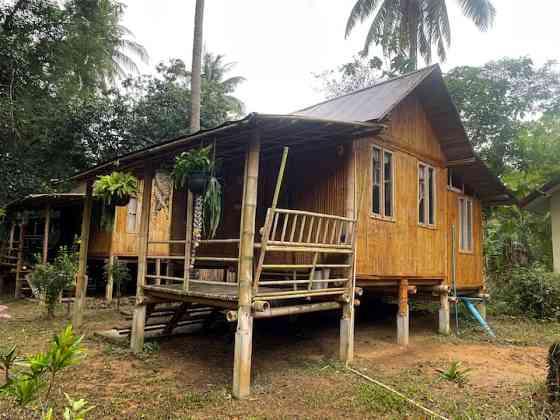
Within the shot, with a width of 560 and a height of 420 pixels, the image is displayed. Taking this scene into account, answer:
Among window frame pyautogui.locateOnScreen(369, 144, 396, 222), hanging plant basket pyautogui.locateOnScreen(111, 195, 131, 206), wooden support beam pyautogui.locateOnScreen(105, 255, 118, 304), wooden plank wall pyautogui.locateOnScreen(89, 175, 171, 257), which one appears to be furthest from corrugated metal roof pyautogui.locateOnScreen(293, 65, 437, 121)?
wooden support beam pyautogui.locateOnScreen(105, 255, 118, 304)

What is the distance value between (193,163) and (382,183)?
3.89 meters

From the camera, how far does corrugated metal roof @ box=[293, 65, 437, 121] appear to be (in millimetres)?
7626

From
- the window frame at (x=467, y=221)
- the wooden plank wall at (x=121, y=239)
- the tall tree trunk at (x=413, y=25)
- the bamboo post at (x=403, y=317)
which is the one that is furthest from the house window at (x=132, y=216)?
the tall tree trunk at (x=413, y=25)

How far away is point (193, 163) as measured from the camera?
240 inches

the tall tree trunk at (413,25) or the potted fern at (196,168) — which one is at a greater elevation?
the tall tree trunk at (413,25)

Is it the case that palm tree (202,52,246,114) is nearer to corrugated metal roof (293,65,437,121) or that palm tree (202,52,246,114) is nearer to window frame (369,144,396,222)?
corrugated metal roof (293,65,437,121)

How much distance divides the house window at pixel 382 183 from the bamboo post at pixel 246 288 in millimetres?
3228

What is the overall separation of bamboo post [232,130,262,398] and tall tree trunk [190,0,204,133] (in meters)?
8.06

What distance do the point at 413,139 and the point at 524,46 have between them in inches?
536

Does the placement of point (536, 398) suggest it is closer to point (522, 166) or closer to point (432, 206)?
point (432, 206)

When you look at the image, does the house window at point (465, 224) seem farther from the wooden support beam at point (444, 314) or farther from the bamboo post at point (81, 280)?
the bamboo post at point (81, 280)

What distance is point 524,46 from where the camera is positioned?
18594mm

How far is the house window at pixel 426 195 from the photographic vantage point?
9398mm

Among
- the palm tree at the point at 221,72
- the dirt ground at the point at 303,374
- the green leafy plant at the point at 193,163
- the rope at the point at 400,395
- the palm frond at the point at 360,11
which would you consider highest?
the palm tree at the point at 221,72
